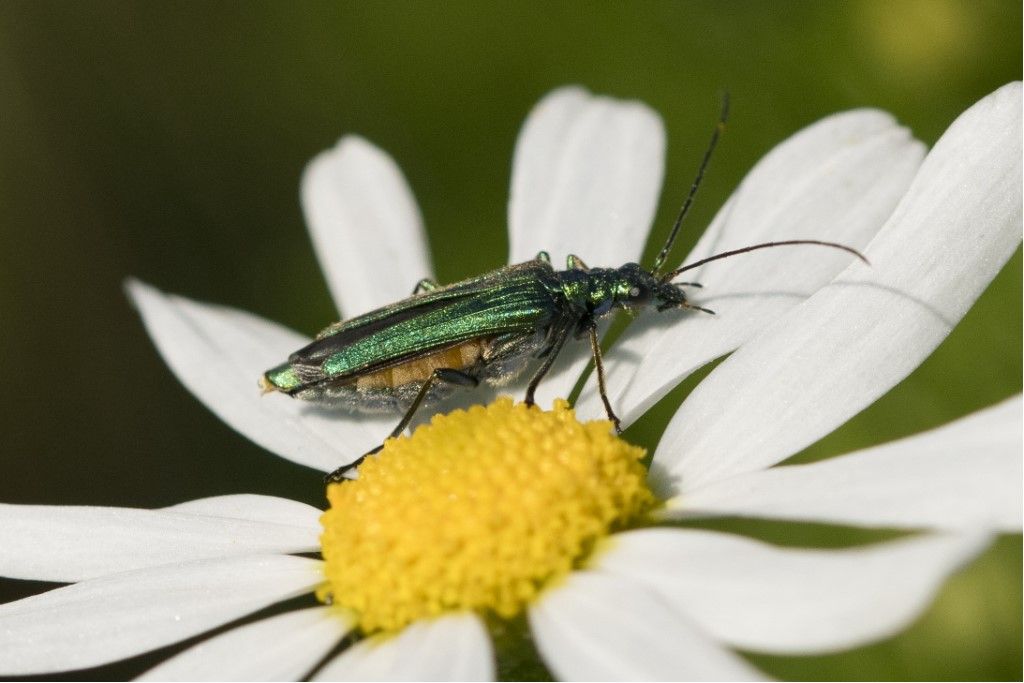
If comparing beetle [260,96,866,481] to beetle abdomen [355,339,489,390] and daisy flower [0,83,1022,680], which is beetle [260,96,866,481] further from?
daisy flower [0,83,1022,680]

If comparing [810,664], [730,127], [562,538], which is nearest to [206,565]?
[562,538]

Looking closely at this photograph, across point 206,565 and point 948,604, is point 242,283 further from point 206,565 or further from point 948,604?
point 948,604

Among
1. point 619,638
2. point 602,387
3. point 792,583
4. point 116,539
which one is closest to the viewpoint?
point 792,583

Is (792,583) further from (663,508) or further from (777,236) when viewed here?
(777,236)

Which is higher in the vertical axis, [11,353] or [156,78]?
[156,78]

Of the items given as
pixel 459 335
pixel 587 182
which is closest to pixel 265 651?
pixel 459 335
